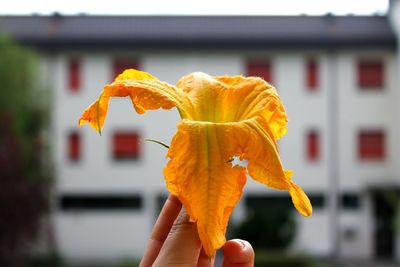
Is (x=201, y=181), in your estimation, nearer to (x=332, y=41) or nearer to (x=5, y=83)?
(x=5, y=83)

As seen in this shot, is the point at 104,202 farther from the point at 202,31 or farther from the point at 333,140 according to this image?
the point at 333,140

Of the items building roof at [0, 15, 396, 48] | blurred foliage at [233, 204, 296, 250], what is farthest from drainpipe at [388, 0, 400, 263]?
blurred foliage at [233, 204, 296, 250]

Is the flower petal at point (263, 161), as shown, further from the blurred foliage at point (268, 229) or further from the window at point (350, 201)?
the window at point (350, 201)

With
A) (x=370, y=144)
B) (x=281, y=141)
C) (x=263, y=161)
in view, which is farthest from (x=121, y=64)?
(x=263, y=161)

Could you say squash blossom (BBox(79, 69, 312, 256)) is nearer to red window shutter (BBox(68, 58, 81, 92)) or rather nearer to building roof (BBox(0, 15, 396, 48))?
building roof (BBox(0, 15, 396, 48))

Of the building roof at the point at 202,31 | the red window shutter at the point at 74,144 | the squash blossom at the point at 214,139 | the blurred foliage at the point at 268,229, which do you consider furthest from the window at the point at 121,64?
the squash blossom at the point at 214,139
